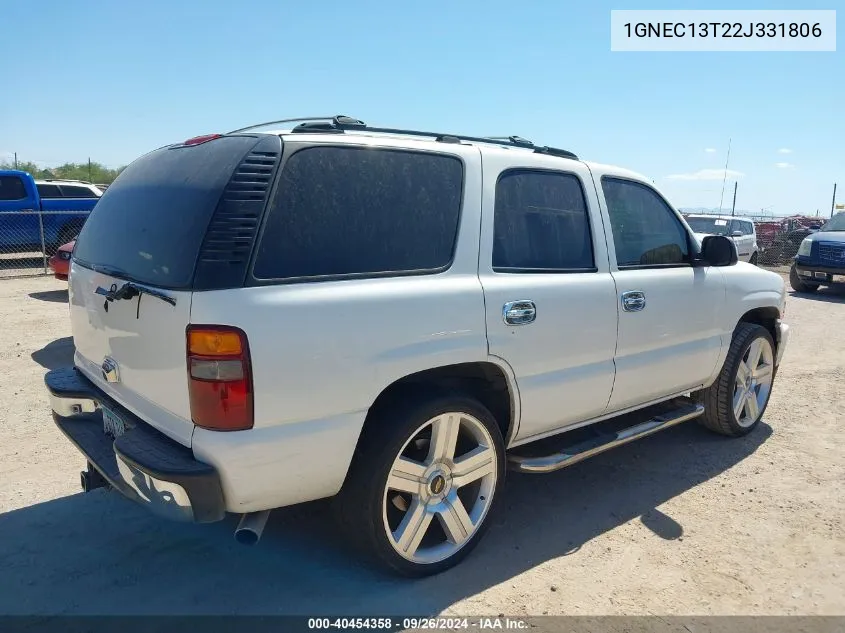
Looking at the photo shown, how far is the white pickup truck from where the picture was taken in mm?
2365

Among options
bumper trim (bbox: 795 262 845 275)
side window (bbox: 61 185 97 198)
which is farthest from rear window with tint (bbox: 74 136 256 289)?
bumper trim (bbox: 795 262 845 275)

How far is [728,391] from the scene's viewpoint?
4652mm

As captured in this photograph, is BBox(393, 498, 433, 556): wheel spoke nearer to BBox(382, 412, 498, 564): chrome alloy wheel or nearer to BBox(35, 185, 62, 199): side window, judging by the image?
BBox(382, 412, 498, 564): chrome alloy wheel

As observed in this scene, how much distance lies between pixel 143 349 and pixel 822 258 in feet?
46.6

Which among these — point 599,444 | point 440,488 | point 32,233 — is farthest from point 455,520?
point 32,233

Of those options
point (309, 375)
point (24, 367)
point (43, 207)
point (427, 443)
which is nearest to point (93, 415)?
point (309, 375)

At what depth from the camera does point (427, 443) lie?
303cm

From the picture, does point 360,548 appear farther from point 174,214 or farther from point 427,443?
point 174,214

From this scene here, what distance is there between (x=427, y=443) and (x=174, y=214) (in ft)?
4.88

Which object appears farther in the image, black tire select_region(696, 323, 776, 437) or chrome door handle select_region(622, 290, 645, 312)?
black tire select_region(696, 323, 776, 437)

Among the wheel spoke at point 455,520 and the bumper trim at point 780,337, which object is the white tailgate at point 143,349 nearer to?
the wheel spoke at point 455,520

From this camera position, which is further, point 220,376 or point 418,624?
point 418,624

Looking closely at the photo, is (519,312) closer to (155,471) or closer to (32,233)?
(155,471)

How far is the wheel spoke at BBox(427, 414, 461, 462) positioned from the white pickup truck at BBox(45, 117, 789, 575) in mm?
11
